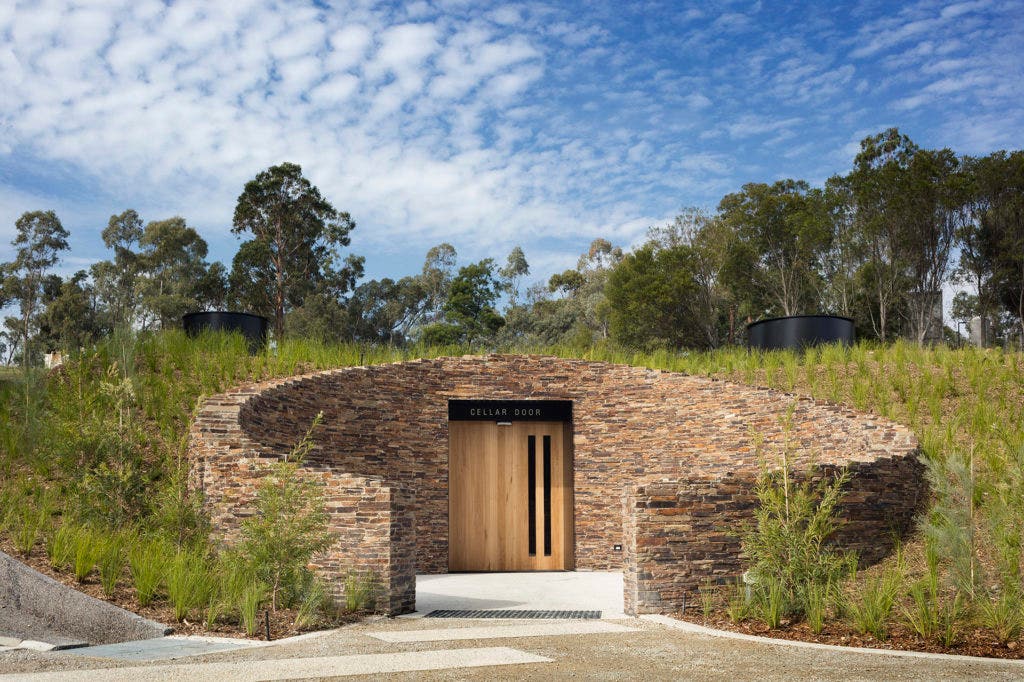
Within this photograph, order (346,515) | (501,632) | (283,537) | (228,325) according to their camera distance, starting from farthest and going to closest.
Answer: (228,325)
(346,515)
(283,537)
(501,632)

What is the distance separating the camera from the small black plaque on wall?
44.2 feet

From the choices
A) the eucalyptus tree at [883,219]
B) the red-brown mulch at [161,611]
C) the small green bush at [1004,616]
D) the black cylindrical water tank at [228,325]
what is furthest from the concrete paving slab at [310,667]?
the eucalyptus tree at [883,219]

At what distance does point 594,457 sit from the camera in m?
13.3

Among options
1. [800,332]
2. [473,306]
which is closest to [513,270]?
[473,306]

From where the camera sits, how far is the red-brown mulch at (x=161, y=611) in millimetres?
7020

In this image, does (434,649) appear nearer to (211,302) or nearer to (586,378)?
(586,378)

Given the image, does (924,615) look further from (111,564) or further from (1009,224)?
(1009,224)

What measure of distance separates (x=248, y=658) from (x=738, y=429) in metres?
8.49

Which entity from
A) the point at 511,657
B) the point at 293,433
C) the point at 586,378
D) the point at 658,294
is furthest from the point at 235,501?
the point at 658,294

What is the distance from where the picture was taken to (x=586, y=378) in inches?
534

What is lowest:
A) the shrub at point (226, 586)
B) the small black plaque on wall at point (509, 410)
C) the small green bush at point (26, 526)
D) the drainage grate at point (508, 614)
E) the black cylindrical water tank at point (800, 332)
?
the drainage grate at point (508, 614)

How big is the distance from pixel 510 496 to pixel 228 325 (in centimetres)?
636

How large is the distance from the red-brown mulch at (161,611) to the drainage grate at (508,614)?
93 cm

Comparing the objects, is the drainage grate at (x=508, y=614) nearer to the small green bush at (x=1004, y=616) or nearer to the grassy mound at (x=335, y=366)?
the grassy mound at (x=335, y=366)
